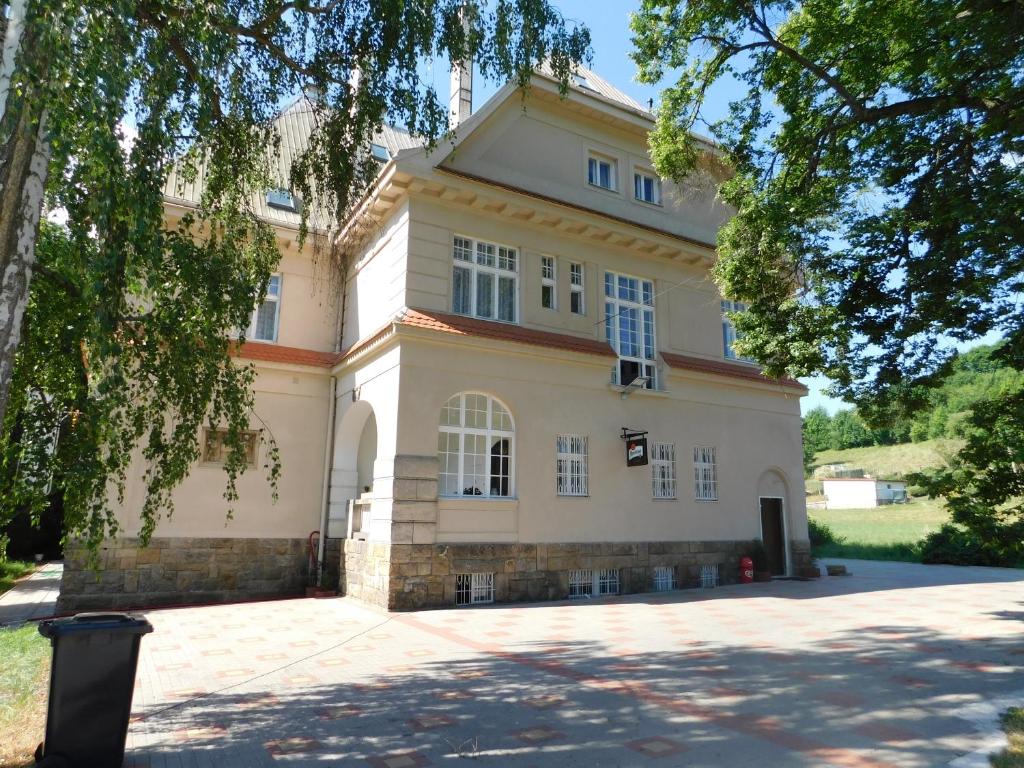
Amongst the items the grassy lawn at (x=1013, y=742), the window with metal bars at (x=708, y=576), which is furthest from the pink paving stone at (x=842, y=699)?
the window with metal bars at (x=708, y=576)

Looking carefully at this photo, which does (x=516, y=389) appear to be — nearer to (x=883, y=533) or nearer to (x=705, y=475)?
(x=705, y=475)

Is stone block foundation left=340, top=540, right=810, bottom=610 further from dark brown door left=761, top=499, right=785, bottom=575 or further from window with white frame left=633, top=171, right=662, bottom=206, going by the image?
window with white frame left=633, top=171, right=662, bottom=206

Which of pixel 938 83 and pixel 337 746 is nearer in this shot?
pixel 337 746

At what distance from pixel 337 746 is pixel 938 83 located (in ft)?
36.5

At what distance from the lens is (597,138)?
16.9 metres

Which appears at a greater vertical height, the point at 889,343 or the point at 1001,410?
the point at 889,343

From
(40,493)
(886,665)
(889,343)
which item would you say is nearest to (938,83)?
(889,343)

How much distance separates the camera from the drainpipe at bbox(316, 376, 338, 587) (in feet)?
48.8

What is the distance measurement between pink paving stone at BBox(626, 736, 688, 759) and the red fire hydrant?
12.8 metres

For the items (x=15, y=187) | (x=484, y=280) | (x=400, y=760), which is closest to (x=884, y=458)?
(x=484, y=280)

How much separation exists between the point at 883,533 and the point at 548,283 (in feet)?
79.0

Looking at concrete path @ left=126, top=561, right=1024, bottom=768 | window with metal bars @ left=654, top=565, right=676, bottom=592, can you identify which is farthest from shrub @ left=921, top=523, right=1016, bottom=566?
concrete path @ left=126, top=561, right=1024, bottom=768

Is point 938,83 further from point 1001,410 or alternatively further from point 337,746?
point 337,746

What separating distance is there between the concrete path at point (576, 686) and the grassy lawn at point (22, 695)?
0.74 meters
